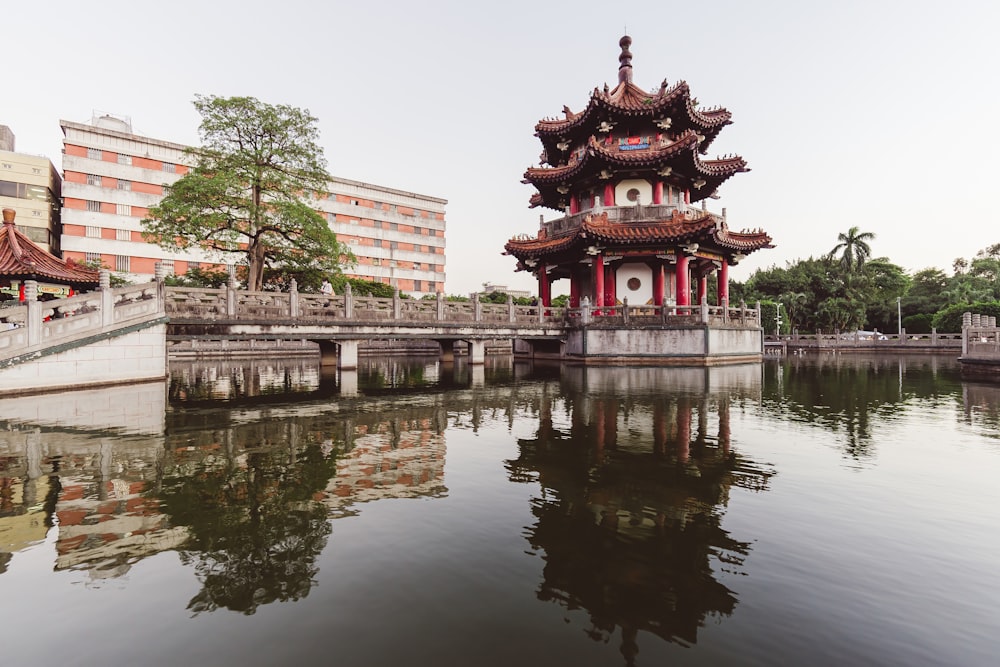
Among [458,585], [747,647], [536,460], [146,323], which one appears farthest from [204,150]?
[747,647]

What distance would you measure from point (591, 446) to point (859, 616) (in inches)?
173

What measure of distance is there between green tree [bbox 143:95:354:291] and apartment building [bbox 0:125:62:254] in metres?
26.1

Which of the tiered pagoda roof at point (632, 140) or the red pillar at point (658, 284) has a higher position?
the tiered pagoda roof at point (632, 140)

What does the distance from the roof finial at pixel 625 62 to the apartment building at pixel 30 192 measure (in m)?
41.4

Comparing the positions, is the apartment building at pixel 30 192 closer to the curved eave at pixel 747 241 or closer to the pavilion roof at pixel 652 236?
the pavilion roof at pixel 652 236

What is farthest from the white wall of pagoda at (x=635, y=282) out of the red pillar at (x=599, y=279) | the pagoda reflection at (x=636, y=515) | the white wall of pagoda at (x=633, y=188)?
the pagoda reflection at (x=636, y=515)

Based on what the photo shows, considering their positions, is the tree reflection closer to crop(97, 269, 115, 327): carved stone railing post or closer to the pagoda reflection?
the pagoda reflection

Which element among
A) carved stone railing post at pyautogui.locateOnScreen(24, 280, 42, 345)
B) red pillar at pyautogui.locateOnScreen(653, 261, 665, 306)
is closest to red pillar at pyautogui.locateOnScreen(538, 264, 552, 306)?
red pillar at pyautogui.locateOnScreen(653, 261, 665, 306)

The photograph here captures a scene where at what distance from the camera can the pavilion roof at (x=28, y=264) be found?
589 inches

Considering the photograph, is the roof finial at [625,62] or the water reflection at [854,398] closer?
the water reflection at [854,398]

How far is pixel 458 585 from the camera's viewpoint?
3.47 metres

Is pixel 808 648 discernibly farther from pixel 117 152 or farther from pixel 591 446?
pixel 117 152

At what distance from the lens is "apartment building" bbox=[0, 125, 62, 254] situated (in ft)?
124

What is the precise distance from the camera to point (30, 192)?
38438 mm
